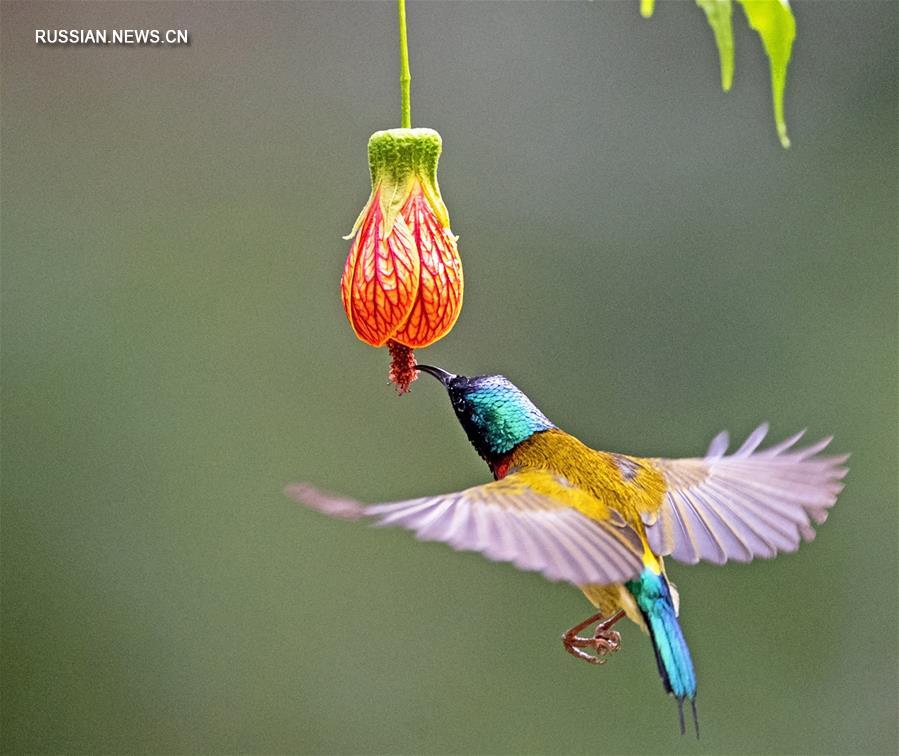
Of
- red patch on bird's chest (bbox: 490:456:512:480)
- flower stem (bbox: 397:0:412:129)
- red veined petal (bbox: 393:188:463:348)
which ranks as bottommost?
red patch on bird's chest (bbox: 490:456:512:480)

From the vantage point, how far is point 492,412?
124cm

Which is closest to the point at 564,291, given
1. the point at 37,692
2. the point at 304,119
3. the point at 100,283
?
the point at 304,119

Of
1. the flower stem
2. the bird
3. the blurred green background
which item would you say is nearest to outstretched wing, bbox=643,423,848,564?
the bird

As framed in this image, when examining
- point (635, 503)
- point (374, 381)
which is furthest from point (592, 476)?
point (374, 381)

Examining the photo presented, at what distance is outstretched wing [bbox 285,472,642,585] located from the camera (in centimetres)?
89

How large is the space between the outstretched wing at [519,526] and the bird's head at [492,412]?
47mm

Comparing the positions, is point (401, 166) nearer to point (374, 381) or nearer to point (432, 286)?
point (432, 286)

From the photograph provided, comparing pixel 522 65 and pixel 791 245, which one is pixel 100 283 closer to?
pixel 522 65

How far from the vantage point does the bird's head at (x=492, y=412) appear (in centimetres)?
122

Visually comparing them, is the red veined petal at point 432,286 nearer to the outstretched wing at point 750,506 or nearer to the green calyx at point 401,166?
the green calyx at point 401,166

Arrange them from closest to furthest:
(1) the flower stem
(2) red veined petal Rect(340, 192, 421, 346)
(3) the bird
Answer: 1. (1) the flower stem
2. (2) red veined petal Rect(340, 192, 421, 346)
3. (3) the bird

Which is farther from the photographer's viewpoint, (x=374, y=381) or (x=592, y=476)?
(x=374, y=381)

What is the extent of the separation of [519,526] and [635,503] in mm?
265

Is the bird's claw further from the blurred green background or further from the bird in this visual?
the blurred green background
